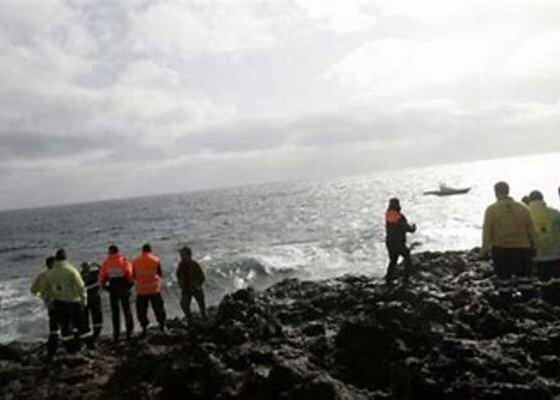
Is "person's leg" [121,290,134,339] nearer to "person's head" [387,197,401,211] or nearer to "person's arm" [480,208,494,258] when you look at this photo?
"person's head" [387,197,401,211]

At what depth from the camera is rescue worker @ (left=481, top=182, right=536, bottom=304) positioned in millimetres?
12016

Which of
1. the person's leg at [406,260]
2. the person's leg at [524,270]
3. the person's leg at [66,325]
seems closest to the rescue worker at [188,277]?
the person's leg at [66,325]

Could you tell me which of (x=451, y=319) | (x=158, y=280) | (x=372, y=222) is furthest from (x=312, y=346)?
(x=372, y=222)

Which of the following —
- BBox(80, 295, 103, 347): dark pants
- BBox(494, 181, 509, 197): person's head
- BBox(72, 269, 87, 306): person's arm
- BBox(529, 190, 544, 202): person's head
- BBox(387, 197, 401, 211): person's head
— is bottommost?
BBox(80, 295, 103, 347): dark pants

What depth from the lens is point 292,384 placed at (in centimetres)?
841

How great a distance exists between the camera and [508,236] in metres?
12.1

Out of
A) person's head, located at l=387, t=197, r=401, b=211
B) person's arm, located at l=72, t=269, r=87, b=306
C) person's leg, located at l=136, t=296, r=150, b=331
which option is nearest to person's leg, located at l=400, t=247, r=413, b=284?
person's head, located at l=387, t=197, r=401, b=211

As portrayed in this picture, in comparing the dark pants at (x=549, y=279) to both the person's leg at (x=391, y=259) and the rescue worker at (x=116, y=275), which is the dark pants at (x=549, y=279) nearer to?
the person's leg at (x=391, y=259)

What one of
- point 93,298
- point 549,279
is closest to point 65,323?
point 93,298

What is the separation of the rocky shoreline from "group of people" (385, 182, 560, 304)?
51 cm

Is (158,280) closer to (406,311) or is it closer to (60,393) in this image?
(60,393)

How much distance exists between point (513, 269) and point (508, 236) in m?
0.82

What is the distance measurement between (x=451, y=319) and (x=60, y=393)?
5.94m

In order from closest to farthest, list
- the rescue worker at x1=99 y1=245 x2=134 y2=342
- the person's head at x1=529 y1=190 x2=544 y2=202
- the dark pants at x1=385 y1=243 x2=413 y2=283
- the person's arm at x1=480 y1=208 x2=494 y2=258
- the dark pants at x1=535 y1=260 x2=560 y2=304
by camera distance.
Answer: the person's arm at x1=480 y1=208 x2=494 y2=258 < the dark pants at x1=535 y1=260 x2=560 y2=304 < the person's head at x1=529 y1=190 x2=544 y2=202 < the rescue worker at x1=99 y1=245 x2=134 y2=342 < the dark pants at x1=385 y1=243 x2=413 y2=283
